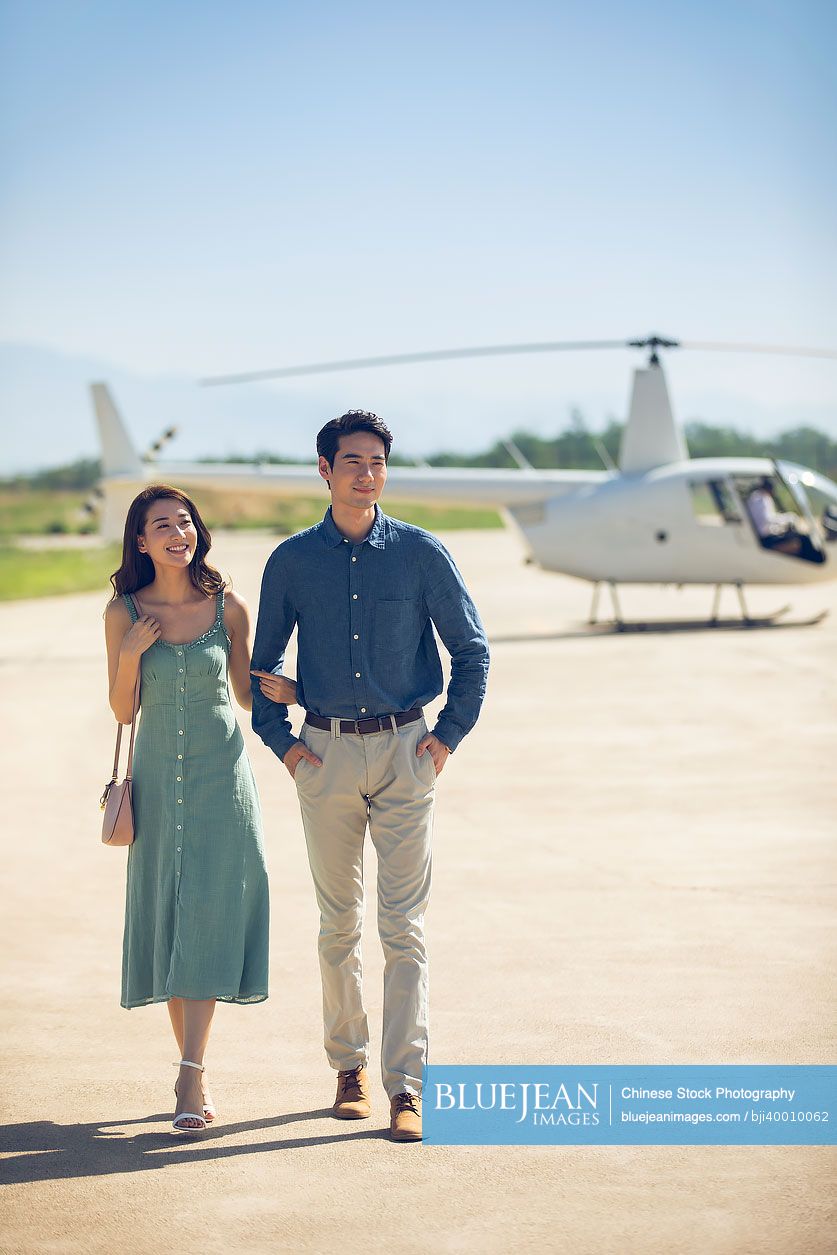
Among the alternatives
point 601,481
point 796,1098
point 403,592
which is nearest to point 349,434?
point 403,592

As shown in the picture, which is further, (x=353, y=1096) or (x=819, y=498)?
(x=819, y=498)

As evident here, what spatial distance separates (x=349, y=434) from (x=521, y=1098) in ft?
6.18

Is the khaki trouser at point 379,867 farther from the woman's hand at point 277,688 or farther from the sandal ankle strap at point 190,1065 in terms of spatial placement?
the sandal ankle strap at point 190,1065

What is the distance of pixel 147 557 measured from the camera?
4.30 meters

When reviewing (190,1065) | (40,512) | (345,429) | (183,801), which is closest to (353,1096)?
(190,1065)

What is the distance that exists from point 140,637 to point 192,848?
0.62 m

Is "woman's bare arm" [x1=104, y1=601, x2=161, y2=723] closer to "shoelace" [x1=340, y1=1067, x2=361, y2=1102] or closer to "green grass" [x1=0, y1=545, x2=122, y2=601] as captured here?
"shoelace" [x1=340, y1=1067, x2=361, y2=1102]

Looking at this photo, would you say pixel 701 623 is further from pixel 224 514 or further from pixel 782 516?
pixel 224 514

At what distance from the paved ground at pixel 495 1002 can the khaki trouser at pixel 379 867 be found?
265 mm

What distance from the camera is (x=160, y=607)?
426cm

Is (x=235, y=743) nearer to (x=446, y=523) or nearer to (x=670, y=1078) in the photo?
(x=670, y=1078)

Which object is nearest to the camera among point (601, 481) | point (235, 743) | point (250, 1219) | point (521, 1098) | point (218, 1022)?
point (250, 1219)

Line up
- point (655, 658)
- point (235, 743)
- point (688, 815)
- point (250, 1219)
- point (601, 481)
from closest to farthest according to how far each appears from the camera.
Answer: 1. point (250, 1219)
2. point (235, 743)
3. point (688, 815)
4. point (655, 658)
5. point (601, 481)

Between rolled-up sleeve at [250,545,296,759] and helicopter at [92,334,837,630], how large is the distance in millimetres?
14273
